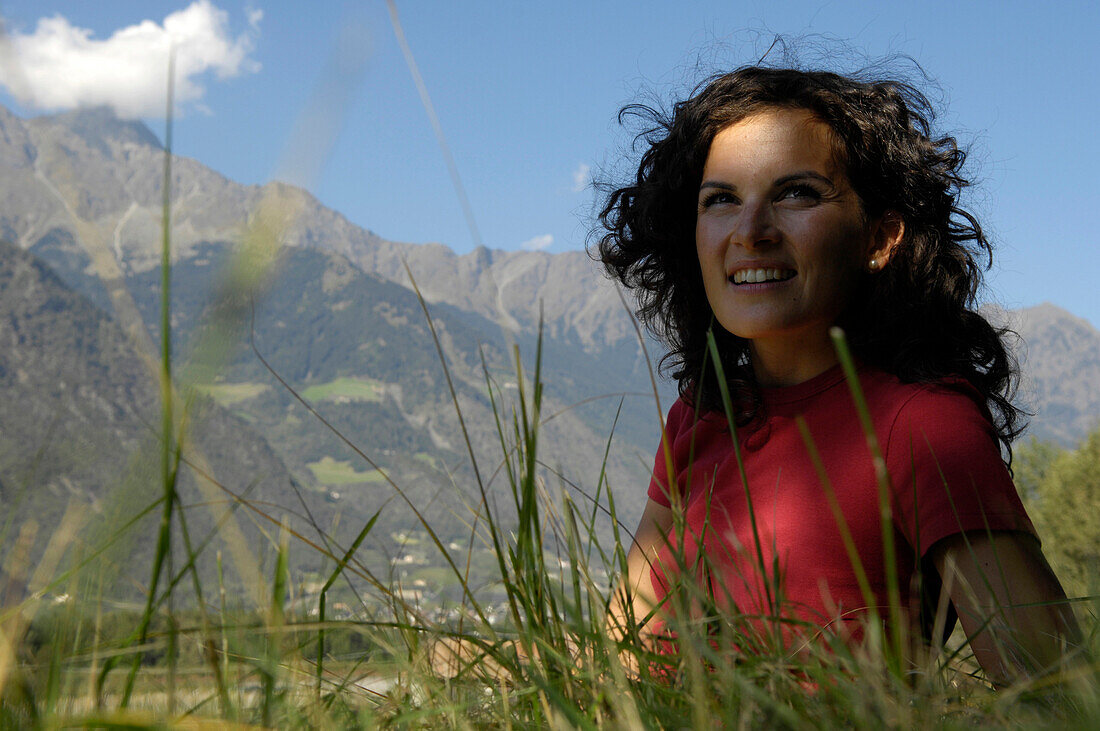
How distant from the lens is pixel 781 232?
1.95 metres

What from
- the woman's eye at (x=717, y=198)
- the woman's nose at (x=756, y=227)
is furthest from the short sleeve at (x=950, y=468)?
the woman's eye at (x=717, y=198)

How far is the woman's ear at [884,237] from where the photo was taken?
2.13 metres

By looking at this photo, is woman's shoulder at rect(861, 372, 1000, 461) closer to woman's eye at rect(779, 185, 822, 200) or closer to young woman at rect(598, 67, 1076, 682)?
young woman at rect(598, 67, 1076, 682)

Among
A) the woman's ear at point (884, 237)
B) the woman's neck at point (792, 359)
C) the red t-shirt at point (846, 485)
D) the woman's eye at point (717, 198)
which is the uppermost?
the woman's eye at point (717, 198)

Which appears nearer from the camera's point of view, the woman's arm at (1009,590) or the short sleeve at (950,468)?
the woman's arm at (1009,590)

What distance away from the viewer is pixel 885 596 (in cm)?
172

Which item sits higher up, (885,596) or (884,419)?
(884,419)

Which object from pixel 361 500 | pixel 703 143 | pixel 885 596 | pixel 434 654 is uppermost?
pixel 703 143

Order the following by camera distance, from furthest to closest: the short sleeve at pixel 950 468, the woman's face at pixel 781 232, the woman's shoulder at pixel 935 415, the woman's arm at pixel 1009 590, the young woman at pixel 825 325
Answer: the woman's face at pixel 781 232, the young woman at pixel 825 325, the woman's shoulder at pixel 935 415, the short sleeve at pixel 950 468, the woman's arm at pixel 1009 590

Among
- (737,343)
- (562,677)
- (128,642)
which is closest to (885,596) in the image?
(737,343)

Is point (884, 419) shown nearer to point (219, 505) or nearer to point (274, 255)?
point (219, 505)

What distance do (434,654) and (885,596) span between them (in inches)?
41.4

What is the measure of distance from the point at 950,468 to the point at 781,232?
2.22 feet

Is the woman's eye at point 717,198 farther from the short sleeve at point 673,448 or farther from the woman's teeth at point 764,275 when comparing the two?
the short sleeve at point 673,448
